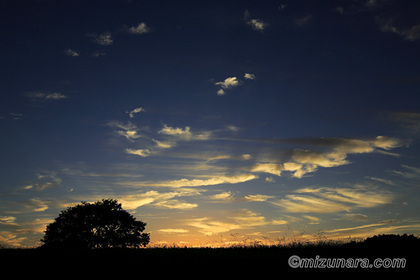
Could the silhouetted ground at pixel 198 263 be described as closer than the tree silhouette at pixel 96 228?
Yes

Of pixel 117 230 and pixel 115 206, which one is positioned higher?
pixel 115 206

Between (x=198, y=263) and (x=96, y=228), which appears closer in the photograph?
(x=198, y=263)

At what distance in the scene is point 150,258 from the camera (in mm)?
15719

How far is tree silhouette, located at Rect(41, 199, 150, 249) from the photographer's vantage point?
40.5 m

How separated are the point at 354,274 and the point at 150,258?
9060 mm

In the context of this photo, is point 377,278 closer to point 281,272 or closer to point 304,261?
point 304,261

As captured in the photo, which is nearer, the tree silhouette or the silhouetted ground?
the silhouetted ground

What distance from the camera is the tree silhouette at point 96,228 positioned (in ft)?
133

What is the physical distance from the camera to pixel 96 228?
4209cm

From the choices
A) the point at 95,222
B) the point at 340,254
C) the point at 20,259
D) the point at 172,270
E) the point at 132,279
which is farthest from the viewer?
the point at 95,222

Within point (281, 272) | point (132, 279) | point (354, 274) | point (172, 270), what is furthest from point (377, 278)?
point (132, 279)

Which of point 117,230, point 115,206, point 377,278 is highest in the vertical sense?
point 115,206

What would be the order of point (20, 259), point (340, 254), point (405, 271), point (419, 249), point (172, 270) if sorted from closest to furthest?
point (172, 270), point (405, 271), point (20, 259), point (340, 254), point (419, 249)

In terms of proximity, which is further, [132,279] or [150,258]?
[150,258]
